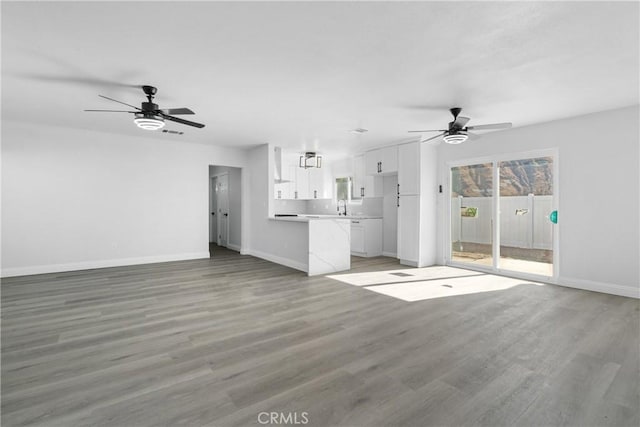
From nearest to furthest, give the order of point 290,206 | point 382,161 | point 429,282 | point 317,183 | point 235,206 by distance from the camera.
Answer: point 429,282 < point 382,161 < point 235,206 < point 317,183 < point 290,206

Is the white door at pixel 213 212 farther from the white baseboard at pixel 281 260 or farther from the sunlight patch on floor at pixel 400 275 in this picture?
the sunlight patch on floor at pixel 400 275

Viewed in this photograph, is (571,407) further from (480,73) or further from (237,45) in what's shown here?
(237,45)

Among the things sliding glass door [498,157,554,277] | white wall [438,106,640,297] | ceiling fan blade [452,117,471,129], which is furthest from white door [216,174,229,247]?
white wall [438,106,640,297]

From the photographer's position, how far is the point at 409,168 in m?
6.55

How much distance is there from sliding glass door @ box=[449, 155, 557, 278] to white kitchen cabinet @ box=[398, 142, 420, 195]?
30.3 inches

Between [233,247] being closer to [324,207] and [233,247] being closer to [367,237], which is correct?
[324,207]

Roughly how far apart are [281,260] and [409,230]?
109 inches

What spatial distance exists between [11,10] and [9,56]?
3.20ft

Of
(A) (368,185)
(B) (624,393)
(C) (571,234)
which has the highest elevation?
(A) (368,185)

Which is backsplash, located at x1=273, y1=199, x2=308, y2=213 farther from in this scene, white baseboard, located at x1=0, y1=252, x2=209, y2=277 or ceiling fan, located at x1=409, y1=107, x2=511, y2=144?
ceiling fan, located at x1=409, y1=107, x2=511, y2=144

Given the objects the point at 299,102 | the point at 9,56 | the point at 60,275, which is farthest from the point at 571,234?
the point at 60,275

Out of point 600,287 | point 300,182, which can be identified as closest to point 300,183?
point 300,182

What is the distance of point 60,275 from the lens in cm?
536

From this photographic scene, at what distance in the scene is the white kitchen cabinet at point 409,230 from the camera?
20.9ft
